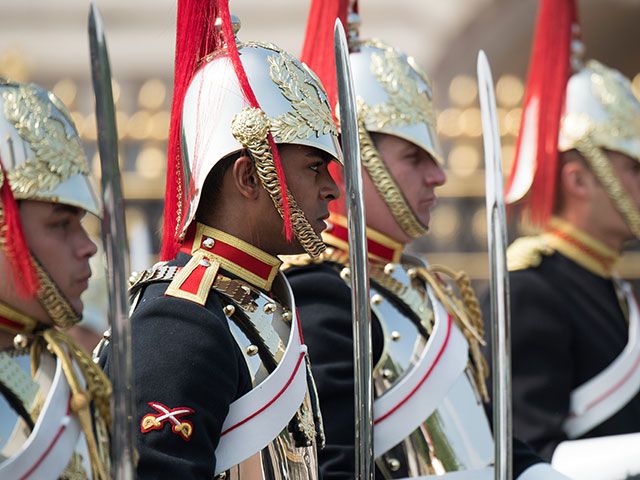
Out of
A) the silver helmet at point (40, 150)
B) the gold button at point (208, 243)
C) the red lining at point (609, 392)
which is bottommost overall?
the red lining at point (609, 392)

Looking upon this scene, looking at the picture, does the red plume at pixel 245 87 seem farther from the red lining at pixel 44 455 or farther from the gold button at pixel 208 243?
the red lining at pixel 44 455

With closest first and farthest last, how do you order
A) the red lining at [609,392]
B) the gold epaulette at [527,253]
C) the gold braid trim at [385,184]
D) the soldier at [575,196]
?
the gold braid trim at [385,184] → the red lining at [609,392] → the soldier at [575,196] → the gold epaulette at [527,253]

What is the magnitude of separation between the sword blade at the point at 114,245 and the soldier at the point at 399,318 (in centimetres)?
87

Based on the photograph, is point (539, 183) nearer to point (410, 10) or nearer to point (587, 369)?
point (587, 369)

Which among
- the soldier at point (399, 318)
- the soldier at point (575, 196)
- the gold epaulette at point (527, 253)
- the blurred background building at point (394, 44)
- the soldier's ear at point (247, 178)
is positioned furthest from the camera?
the blurred background building at point (394, 44)

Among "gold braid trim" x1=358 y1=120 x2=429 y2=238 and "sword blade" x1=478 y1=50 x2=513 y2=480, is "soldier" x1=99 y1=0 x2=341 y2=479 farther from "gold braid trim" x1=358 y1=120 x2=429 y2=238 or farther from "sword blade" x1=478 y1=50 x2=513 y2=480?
"gold braid trim" x1=358 y1=120 x2=429 y2=238

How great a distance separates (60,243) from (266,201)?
0.42 metres

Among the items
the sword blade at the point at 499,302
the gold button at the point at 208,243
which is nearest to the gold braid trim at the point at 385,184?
the sword blade at the point at 499,302

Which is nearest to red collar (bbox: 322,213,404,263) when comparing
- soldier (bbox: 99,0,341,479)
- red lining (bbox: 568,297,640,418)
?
soldier (bbox: 99,0,341,479)

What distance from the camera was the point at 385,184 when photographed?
118 inches

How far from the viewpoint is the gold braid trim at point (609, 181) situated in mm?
4094

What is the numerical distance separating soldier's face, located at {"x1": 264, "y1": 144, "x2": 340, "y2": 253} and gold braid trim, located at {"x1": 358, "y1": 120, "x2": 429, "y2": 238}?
669mm

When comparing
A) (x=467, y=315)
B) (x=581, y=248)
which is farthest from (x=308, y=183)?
(x=581, y=248)

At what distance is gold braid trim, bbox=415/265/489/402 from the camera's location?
9.73ft
